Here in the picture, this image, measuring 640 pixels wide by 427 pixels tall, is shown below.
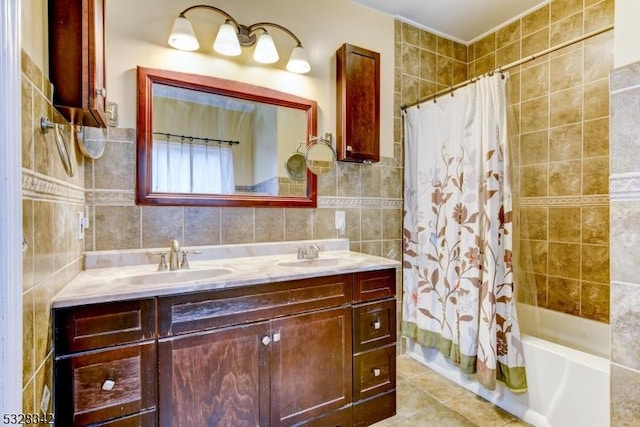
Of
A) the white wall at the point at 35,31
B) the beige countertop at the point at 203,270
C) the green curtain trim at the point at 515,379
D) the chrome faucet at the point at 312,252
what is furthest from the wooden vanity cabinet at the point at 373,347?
the white wall at the point at 35,31

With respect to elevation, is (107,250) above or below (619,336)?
above

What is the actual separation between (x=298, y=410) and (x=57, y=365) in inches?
39.7

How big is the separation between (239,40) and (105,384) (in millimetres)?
1854

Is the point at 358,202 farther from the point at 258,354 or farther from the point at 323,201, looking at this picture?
the point at 258,354

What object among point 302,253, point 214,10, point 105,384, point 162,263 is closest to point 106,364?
point 105,384

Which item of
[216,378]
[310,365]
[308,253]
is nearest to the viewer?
[216,378]

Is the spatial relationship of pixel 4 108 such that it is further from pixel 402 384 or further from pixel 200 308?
pixel 402 384

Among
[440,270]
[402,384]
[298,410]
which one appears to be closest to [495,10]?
[440,270]

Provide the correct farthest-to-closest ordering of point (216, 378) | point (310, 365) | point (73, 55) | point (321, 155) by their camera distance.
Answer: point (321, 155)
point (310, 365)
point (216, 378)
point (73, 55)

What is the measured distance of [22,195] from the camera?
2.67 feet

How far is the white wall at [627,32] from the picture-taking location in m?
1.12

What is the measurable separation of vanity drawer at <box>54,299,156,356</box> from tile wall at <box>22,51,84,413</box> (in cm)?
5

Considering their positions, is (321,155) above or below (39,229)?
above

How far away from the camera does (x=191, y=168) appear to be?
1767 mm
